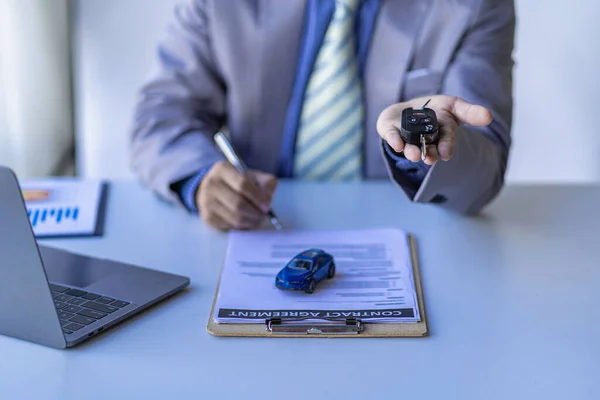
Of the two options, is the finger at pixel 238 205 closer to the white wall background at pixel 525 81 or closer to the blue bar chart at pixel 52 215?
the blue bar chart at pixel 52 215

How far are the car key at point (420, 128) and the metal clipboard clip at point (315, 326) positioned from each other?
208mm

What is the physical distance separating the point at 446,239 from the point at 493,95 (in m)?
0.31

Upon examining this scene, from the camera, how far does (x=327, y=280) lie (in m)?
0.98

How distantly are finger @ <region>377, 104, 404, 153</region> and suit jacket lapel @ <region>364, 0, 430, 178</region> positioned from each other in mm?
422

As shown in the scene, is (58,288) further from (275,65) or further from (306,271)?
(275,65)

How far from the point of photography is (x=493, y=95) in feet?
4.32

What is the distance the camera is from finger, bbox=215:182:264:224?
3.79 ft

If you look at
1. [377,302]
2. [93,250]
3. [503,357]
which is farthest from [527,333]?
[93,250]

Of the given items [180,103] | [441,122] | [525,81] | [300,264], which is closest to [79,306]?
[300,264]

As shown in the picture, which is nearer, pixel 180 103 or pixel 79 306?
pixel 79 306

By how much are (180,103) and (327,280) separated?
58 cm

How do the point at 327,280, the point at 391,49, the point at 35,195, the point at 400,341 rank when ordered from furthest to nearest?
1. the point at 391,49
2. the point at 35,195
3. the point at 327,280
4. the point at 400,341

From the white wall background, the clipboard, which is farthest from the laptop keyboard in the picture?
the white wall background

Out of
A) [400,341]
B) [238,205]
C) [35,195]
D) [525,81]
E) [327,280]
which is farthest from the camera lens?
[525,81]
